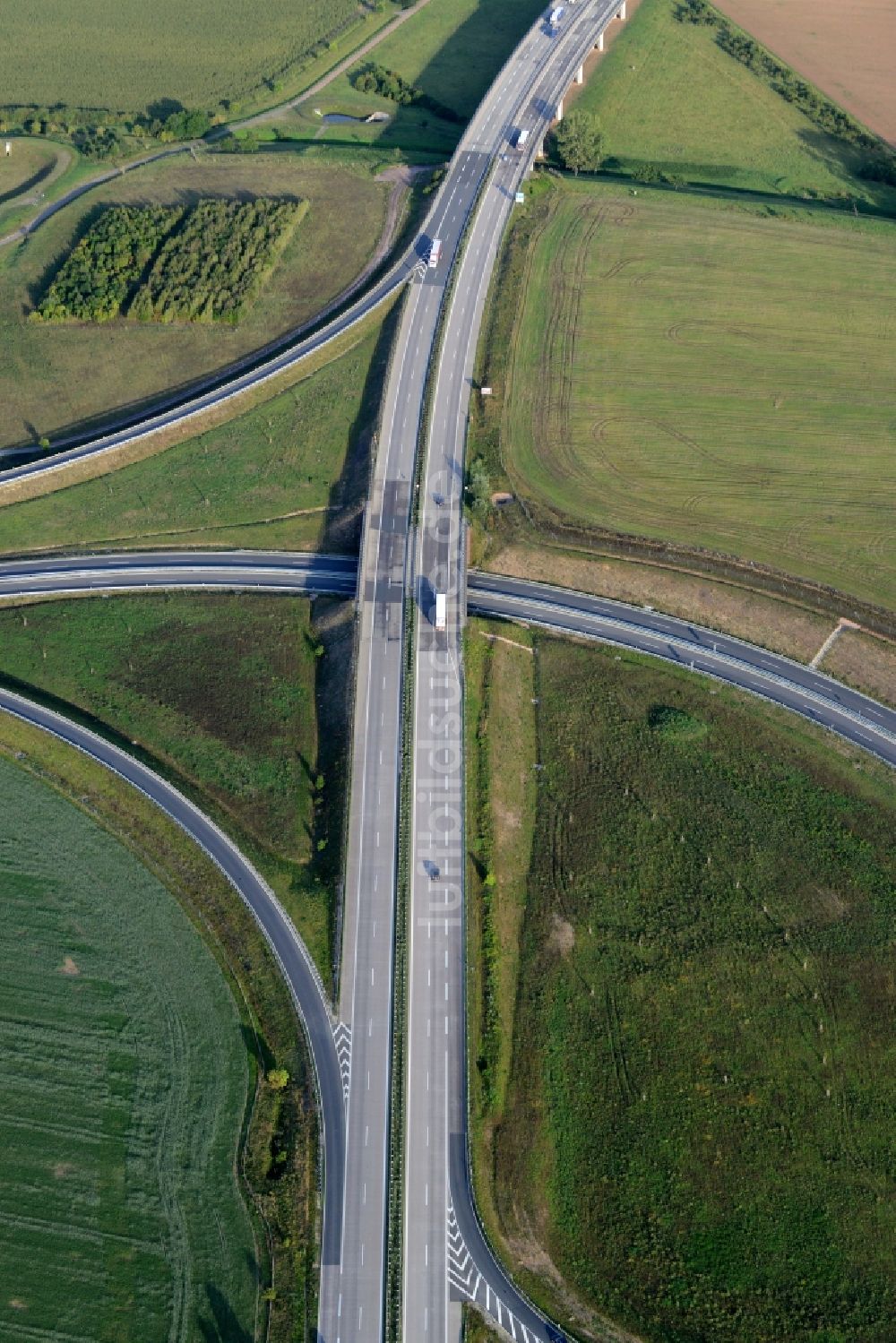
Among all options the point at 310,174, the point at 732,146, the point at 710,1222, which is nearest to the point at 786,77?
the point at 732,146

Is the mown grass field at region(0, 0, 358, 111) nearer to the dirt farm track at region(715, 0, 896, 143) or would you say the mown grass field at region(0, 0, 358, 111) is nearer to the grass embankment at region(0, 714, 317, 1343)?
the dirt farm track at region(715, 0, 896, 143)

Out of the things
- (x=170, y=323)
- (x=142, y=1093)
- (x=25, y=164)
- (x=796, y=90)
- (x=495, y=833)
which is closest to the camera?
(x=142, y=1093)

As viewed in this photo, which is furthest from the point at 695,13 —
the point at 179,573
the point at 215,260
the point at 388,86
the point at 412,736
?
the point at 412,736

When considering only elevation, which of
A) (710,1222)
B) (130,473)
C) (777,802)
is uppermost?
(130,473)

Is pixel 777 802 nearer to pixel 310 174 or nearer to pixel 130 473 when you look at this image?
pixel 130 473

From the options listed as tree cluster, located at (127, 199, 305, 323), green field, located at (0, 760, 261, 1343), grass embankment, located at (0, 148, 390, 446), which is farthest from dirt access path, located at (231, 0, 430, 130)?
green field, located at (0, 760, 261, 1343)

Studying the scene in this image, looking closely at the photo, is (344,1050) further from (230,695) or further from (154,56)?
(154,56)
